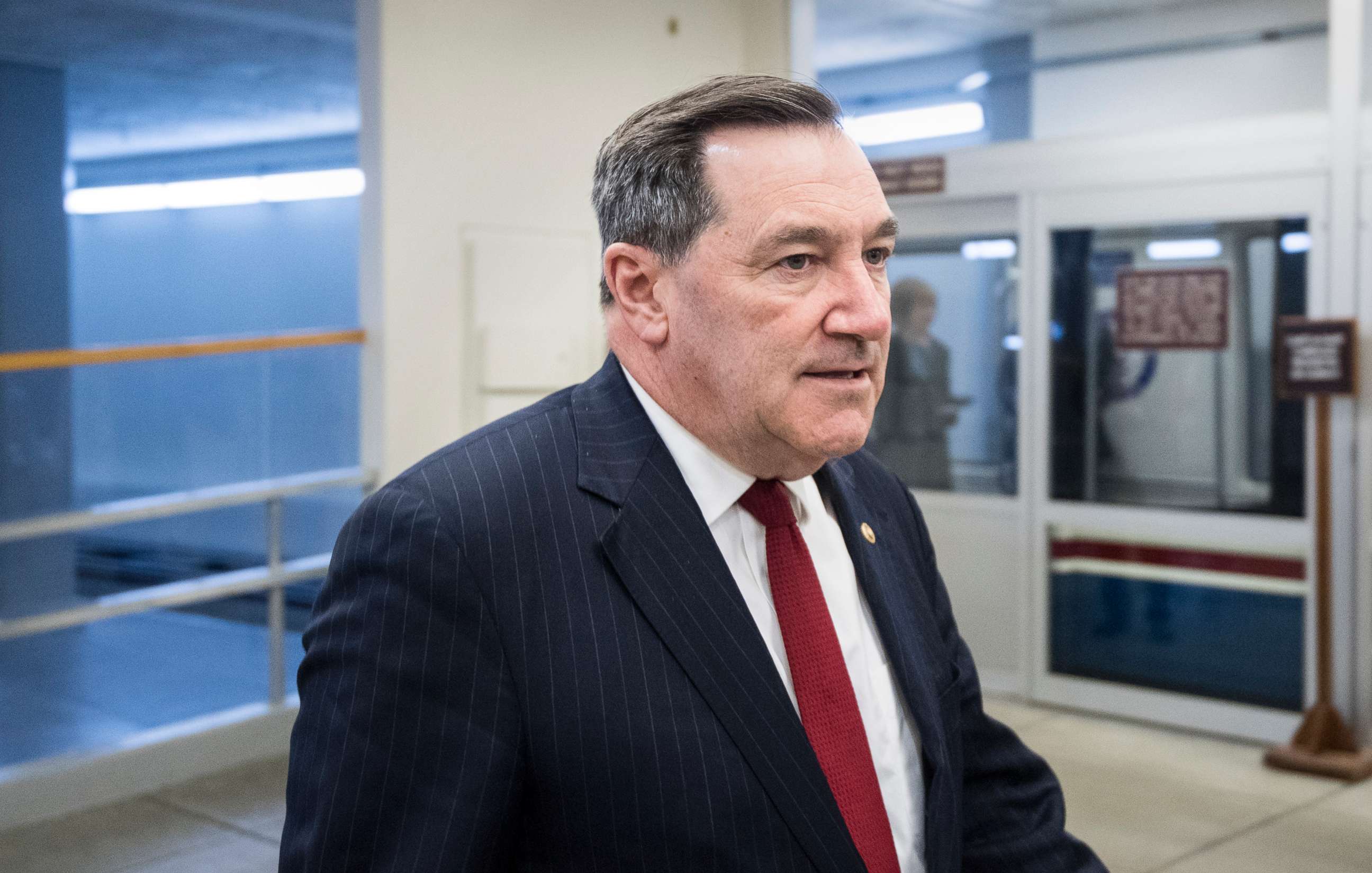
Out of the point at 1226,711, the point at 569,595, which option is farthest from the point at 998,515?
the point at 569,595

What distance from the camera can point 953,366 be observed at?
5.59m

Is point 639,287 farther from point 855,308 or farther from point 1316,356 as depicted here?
point 1316,356

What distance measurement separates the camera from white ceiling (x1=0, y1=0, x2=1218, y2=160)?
584 cm

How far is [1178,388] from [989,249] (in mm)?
988

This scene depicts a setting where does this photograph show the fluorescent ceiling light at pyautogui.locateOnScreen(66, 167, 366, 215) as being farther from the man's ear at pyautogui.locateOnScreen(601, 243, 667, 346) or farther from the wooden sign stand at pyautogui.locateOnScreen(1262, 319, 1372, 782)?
the man's ear at pyautogui.locateOnScreen(601, 243, 667, 346)

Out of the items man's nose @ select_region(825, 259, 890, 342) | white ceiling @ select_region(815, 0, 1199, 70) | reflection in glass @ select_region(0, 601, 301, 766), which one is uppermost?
white ceiling @ select_region(815, 0, 1199, 70)

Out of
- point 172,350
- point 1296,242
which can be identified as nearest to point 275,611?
point 172,350

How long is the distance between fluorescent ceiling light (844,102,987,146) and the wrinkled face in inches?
175

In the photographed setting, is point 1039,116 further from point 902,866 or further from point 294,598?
point 902,866

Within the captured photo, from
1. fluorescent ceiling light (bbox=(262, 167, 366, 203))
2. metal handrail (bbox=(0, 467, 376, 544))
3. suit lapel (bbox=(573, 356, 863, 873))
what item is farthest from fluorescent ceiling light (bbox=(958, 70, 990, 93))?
suit lapel (bbox=(573, 356, 863, 873))

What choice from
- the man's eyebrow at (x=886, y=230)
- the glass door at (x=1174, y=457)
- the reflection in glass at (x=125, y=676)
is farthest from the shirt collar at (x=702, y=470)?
the glass door at (x=1174, y=457)

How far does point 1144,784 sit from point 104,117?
26.0 feet

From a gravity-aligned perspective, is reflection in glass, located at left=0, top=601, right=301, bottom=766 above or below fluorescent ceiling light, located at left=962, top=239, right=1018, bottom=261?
below

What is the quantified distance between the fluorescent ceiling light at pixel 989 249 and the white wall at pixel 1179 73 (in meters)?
0.46
